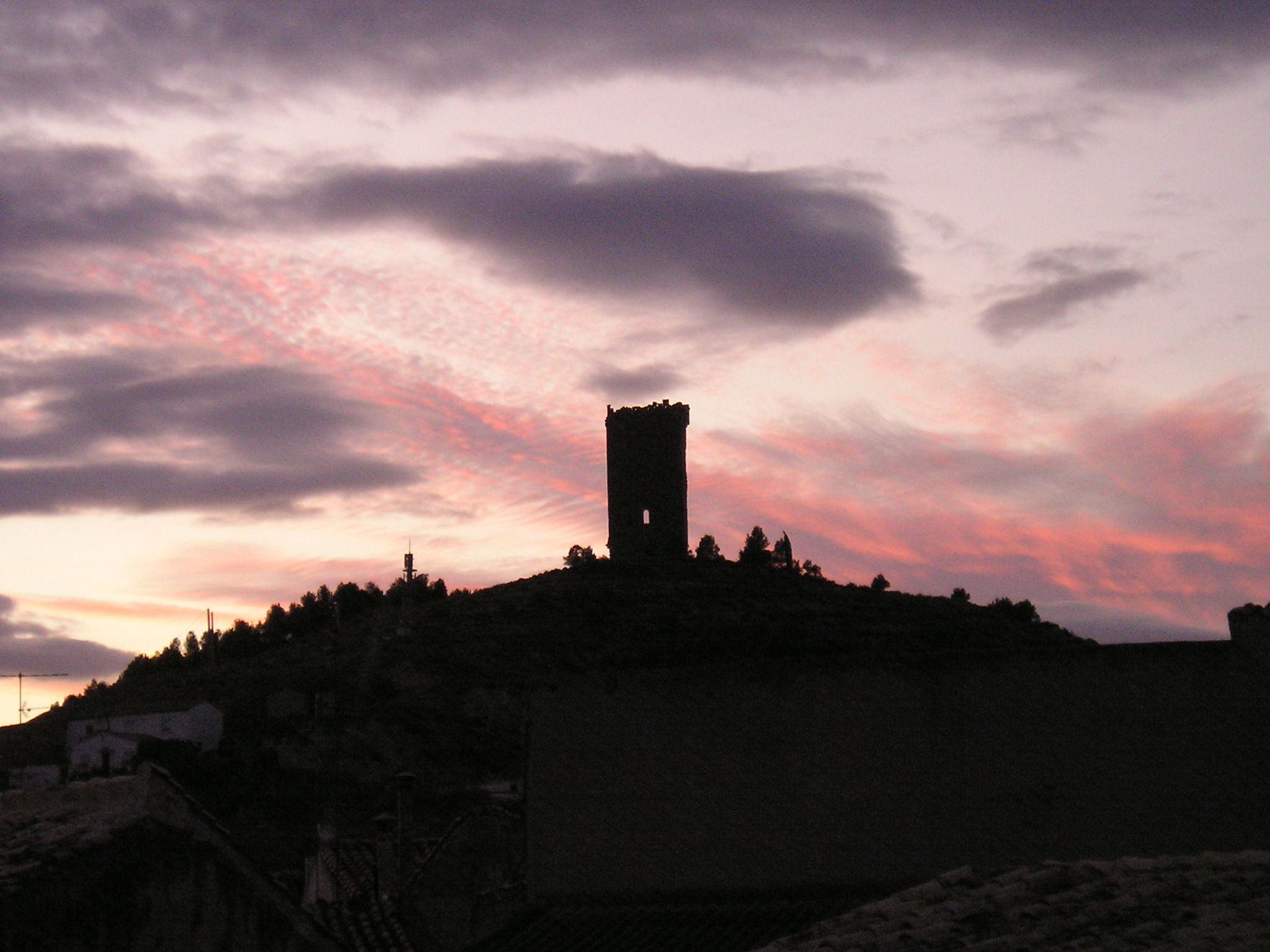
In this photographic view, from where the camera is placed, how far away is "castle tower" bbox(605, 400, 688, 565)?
88.2 metres

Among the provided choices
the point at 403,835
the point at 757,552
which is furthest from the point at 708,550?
the point at 403,835

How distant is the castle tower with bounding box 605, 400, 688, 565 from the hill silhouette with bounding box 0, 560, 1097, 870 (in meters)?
2.35

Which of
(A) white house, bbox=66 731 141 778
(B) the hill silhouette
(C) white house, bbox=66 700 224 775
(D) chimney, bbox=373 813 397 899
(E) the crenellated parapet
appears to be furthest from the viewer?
(C) white house, bbox=66 700 224 775

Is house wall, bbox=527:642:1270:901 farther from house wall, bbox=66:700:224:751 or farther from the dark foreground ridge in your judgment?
house wall, bbox=66:700:224:751

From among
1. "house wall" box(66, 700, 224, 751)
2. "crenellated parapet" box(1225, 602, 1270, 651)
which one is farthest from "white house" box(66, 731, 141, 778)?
"crenellated parapet" box(1225, 602, 1270, 651)

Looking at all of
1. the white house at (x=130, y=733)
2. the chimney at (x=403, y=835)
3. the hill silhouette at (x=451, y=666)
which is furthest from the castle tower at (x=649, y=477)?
the chimney at (x=403, y=835)

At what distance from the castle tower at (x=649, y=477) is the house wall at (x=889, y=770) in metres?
64.5

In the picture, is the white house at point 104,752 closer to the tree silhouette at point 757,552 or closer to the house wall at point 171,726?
the house wall at point 171,726

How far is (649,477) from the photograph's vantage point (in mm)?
88625

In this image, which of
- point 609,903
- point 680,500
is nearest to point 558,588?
point 680,500

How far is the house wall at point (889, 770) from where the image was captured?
20.4 meters

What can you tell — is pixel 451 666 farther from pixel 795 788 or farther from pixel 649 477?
pixel 795 788

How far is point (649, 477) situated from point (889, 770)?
67.1 meters

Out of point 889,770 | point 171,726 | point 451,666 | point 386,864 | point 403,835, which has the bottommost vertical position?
point 386,864
